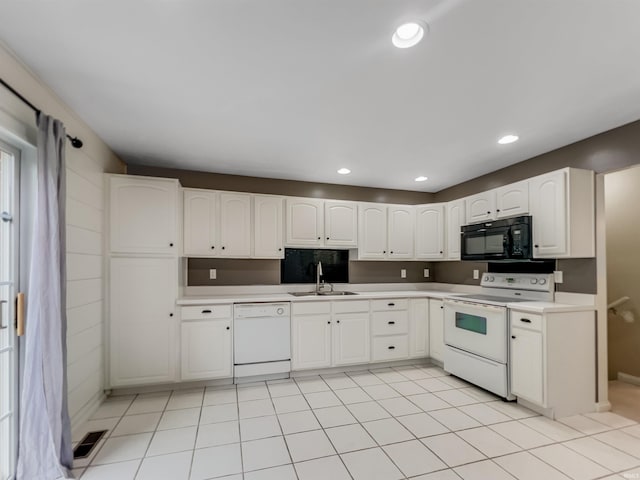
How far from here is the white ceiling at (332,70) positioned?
55.5 inches

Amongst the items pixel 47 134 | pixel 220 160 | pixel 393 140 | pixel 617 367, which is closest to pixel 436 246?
pixel 393 140

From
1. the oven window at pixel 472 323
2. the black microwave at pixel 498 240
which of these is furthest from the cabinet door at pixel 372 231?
the oven window at pixel 472 323

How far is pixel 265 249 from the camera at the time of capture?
150 inches

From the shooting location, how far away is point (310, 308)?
11.8ft

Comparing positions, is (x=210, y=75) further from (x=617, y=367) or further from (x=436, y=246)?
(x=617, y=367)

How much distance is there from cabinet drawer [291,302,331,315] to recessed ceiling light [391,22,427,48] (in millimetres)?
2683

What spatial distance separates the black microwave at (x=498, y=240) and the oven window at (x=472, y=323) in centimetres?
63

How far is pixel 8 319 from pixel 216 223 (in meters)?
2.03

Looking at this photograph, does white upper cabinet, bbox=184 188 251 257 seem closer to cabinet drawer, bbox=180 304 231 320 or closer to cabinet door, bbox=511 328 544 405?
cabinet drawer, bbox=180 304 231 320

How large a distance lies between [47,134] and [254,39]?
4.48 ft

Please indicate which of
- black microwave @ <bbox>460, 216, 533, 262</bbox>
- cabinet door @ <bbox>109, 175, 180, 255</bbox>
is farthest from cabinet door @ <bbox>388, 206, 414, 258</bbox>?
cabinet door @ <bbox>109, 175, 180, 255</bbox>

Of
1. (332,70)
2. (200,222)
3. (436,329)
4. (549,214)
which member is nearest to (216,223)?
(200,222)

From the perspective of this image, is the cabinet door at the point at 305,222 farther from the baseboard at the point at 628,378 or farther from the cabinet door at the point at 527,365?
the baseboard at the point at 628,378

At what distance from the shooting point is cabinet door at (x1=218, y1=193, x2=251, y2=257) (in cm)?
365
